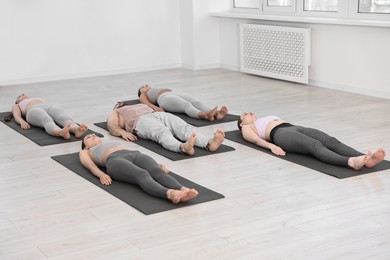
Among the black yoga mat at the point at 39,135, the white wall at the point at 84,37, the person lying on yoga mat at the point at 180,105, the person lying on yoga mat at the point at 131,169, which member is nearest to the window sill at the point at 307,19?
the white wall at the point at 84,37

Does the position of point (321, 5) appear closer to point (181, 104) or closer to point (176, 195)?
point (181, 104)

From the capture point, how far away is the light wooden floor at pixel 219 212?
2670 millimetres

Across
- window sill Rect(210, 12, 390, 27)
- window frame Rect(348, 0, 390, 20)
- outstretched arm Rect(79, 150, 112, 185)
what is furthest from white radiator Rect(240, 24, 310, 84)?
outstretched arm Rect(79, 150, 112, 185)

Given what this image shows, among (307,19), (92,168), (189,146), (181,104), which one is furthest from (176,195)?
(307,19)

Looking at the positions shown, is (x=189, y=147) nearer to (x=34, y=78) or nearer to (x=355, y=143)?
(x=355, y=143)

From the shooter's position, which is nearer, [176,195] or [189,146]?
[176,195]

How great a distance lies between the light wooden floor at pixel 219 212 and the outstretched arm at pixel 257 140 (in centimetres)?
7

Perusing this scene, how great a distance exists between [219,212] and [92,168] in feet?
3.07

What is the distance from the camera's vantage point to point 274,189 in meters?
3.39

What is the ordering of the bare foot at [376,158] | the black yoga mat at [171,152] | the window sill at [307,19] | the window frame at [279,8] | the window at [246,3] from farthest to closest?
the window at [246,3] → the window frame at [279,8] → the window sill at [307,19] → the black yoga mat at [171,152] → the bare foot at [376,158]

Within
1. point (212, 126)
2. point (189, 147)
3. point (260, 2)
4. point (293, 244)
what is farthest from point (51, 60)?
point (293, 244)

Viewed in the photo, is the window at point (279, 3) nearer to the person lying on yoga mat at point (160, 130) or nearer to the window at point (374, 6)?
the window at point (374, 6)

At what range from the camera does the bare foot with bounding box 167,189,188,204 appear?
310cm

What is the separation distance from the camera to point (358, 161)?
3543 millimetres
